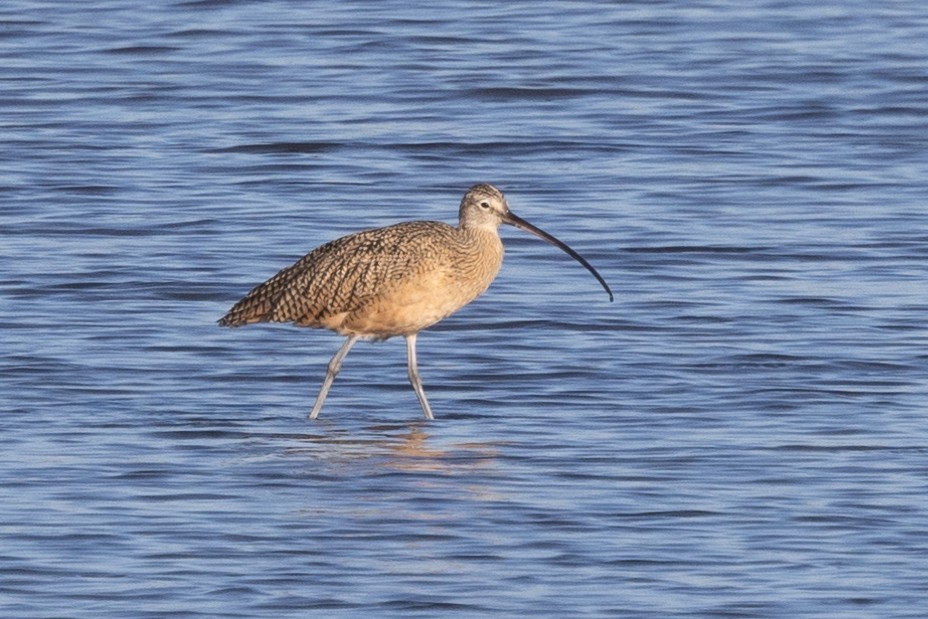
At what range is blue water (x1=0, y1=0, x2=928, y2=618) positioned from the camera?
8258mm

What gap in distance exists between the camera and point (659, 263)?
14195 millimetres

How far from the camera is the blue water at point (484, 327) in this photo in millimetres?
8258

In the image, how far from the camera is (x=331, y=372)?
11.1 meters

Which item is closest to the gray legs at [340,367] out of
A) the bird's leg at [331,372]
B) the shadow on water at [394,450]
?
the bird's leg at [331,372]

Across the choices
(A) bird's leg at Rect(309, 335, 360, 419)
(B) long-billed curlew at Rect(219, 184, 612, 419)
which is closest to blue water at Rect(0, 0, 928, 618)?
(A) bird's leg at Rect(309, 335, 360, 419)

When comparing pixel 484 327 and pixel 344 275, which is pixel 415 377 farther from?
pixel 484 327

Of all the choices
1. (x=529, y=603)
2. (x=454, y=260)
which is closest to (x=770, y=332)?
(x=454, y=260)

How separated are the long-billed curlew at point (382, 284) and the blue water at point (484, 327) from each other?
348 millimetres

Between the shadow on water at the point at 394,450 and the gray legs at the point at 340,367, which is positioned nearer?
the shadow on water at the point at 394,450

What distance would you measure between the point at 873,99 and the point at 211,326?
848cm

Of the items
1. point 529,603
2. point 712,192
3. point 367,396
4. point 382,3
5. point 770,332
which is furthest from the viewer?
point 382,3

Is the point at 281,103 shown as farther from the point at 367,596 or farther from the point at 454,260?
the point at 367,596

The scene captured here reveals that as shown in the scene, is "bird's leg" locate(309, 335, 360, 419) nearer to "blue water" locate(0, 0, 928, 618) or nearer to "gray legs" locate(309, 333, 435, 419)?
"gray legs" locate(309, 333, 435, 419)

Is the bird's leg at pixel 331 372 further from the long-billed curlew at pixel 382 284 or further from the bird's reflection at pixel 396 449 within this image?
the bird's reflection at pixel 396 449
